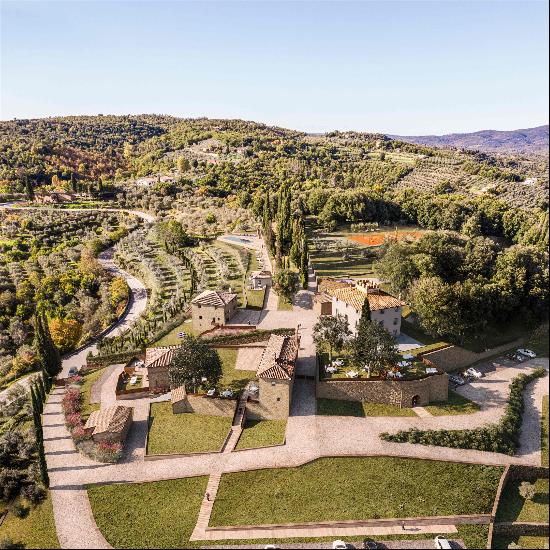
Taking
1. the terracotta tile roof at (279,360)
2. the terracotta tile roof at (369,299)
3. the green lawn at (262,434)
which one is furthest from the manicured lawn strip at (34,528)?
the terracotta tile roof at (369,299)

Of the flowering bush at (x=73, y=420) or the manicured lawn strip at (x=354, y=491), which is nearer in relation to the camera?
the manicured lawn strip at (x=354, y=491)

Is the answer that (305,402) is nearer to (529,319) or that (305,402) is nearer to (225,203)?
(529,319)

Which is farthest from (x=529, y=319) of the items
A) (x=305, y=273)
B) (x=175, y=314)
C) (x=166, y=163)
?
(x=166, y=163)

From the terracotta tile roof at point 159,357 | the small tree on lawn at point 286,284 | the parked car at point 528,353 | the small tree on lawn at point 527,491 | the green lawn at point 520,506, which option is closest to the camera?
the green lawn at point 520,506

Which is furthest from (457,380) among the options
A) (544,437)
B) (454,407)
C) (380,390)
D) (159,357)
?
(159,357)

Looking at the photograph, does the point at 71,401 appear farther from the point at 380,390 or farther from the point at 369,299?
the point at 369,299

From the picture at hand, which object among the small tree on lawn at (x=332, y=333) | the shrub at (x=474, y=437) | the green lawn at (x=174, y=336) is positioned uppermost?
the small tree on lawn at (x=332, y=333)

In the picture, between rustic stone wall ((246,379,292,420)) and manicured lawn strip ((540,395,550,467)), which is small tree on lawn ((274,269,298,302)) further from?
manicured lawn strip ((540,395,550,467))

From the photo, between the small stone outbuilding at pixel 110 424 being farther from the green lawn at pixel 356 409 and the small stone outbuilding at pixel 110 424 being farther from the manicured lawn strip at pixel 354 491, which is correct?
the green lawn at pixel 356 409
